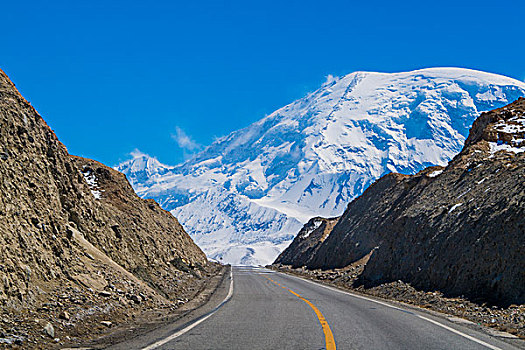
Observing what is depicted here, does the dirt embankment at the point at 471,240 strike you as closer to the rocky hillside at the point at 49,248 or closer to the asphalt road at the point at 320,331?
the asphalt road at the point at 320,331

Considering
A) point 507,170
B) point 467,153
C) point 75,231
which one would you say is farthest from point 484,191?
point 75,231

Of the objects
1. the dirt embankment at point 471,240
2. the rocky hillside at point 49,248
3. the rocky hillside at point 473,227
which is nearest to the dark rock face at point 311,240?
the dirt embankment at point 471,240

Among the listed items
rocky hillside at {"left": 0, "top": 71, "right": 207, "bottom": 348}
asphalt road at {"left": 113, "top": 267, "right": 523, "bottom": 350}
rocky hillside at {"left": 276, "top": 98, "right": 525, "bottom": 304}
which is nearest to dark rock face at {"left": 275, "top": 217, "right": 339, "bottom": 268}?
rocky hillside at {"left": 276, "top": 98, "right": 525, "bottom": 304}

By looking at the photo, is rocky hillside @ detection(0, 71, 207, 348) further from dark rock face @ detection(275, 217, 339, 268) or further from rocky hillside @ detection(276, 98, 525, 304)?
dark rock face @ detection(275, 217, 339, 268)

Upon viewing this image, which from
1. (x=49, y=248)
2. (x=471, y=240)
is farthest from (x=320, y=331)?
(x=471, y=240)

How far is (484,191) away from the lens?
20750mm

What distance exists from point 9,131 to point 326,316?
10.3m

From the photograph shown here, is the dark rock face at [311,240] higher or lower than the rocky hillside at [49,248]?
higher

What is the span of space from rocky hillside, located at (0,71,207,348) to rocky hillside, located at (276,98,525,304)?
35.7 feet

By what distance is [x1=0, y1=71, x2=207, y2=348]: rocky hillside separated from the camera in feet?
30.1

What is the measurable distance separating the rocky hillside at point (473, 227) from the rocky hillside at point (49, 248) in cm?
1087

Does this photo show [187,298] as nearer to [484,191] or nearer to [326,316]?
[326,316]

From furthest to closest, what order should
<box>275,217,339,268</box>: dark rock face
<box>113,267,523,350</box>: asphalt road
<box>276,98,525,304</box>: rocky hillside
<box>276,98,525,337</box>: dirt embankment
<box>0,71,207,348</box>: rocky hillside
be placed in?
<box>275,217,339,268</box>: dark rock face → <box>276,98,525,304</box>: rocky hillside → <box>276,98,525,337</box>: dirt embankment → <box>0,71,207,348</box>: rocky hillside → <box>113,267,523,350</box>: asphalt road

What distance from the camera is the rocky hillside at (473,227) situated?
49.9ft
